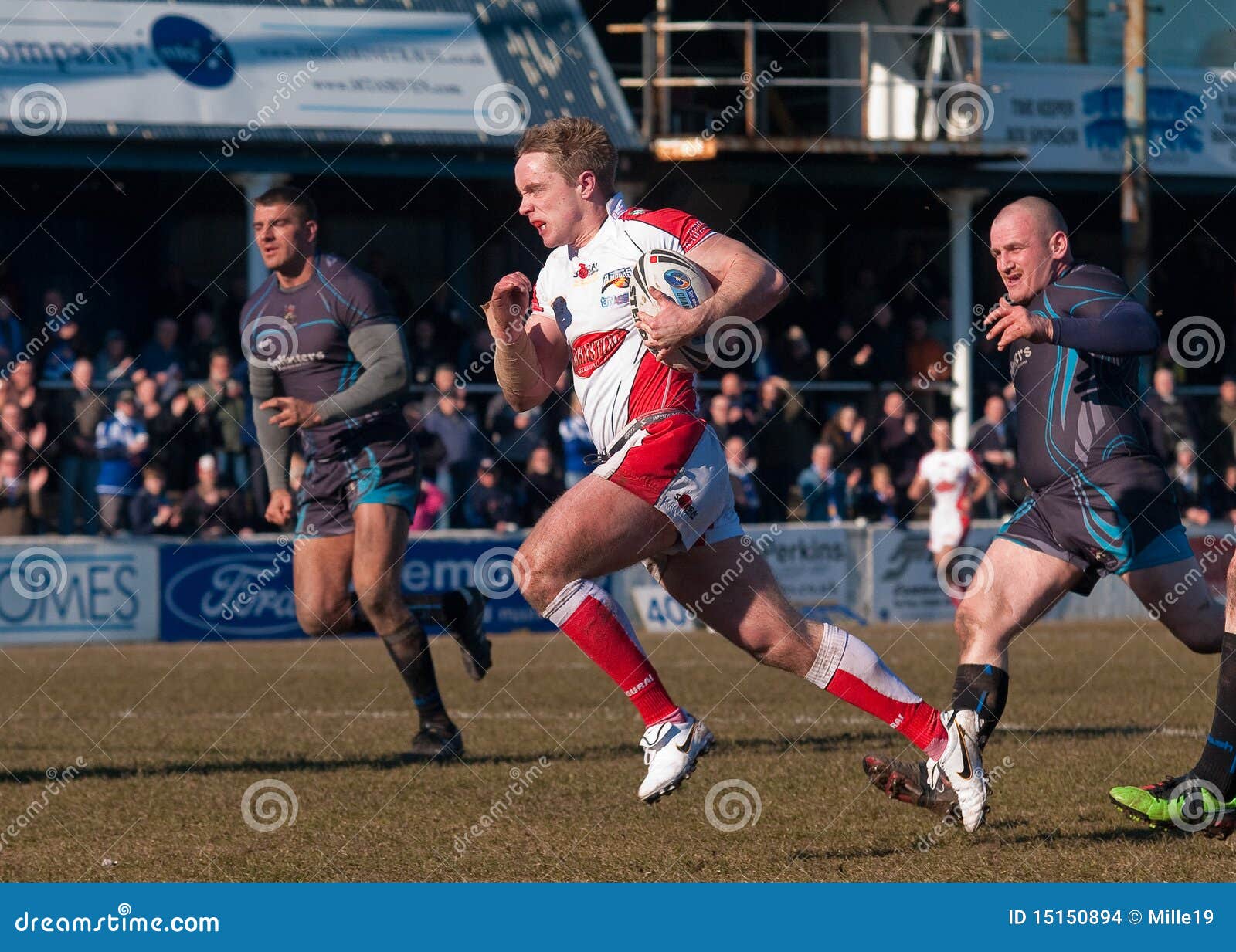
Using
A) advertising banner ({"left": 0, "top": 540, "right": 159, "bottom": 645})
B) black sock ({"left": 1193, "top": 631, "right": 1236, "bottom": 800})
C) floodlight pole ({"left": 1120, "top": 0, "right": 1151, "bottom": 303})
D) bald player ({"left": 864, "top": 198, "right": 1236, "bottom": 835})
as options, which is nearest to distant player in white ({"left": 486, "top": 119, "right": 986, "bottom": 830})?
bald player ({"left": 864, "top": 198, "right": 1236, "bottom": 835})

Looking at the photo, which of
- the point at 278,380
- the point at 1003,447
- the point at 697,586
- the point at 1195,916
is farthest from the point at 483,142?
the point at 1195,916

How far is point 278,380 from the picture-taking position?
8.80m

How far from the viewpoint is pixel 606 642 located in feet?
18.8

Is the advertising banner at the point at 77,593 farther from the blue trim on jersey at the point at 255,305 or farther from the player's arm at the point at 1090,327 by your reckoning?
the player's arm at the point at 1090,327

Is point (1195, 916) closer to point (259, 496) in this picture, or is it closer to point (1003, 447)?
point (259, 496)

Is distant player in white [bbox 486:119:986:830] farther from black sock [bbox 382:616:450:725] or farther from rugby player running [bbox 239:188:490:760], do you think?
black sock [bbox 382:616:450:725]

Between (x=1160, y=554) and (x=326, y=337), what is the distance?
3990 mm

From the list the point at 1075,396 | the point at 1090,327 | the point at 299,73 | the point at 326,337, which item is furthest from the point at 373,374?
the point at 299,73

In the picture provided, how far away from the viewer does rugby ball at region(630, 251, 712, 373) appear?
223 inches

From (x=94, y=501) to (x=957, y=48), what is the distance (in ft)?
42.4

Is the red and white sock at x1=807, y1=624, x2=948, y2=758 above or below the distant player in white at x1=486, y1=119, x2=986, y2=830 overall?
below

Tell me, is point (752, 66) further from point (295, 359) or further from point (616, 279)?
point (616, 279)

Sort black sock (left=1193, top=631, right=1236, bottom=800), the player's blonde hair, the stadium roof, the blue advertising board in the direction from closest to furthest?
the player's blonde hair, black sock (left=1193, top=631, right=1236, bottom=800), the blue advertising board, the stadium roof

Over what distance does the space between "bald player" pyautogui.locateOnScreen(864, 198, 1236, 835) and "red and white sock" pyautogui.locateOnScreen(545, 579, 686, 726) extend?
133 centimetres
